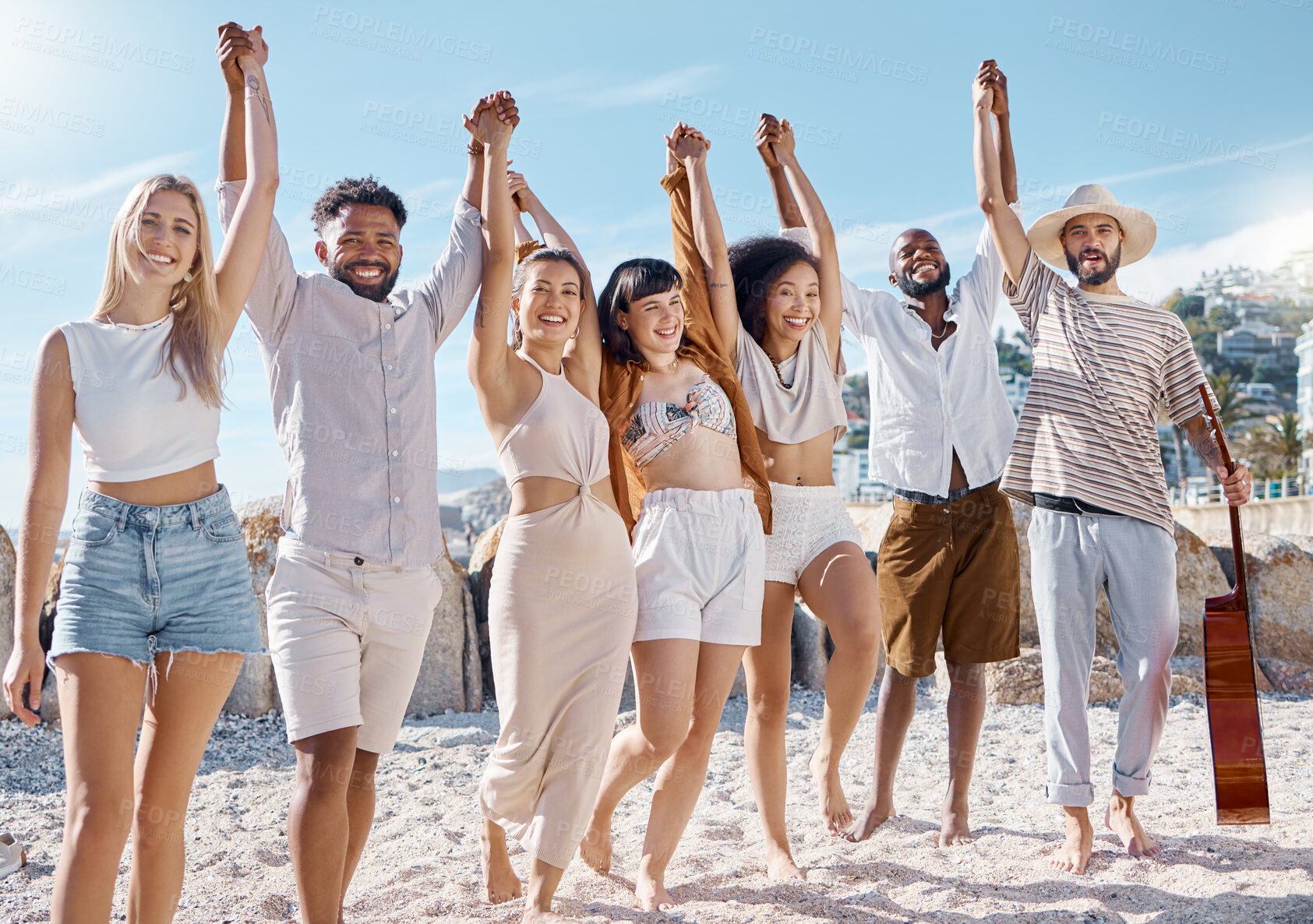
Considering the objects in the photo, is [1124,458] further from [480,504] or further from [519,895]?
[480,504]

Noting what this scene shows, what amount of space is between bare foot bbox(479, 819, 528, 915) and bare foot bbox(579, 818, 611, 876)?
0.31m

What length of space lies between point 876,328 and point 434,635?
4096 millimetres

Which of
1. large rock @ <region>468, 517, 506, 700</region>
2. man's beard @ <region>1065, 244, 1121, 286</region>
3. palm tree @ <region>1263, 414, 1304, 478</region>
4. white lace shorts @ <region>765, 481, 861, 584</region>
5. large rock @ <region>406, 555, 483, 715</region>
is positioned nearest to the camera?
white lace shorts @ <region>765, 481, 861, 584</region>

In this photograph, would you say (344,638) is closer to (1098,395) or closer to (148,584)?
(148,584)

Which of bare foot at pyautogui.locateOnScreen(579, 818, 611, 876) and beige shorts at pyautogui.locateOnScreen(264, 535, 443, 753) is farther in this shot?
bare foot at pyautogui.locateOnScreen(579, 818, 611, 876)

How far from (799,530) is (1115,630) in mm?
1258

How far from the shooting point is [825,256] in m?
4.15

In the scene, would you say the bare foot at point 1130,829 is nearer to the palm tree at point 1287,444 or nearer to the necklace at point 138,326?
the necklace at point 138,326

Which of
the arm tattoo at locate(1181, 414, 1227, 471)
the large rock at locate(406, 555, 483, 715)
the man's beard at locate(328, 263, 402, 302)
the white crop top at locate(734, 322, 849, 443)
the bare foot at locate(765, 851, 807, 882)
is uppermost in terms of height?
the man's beard at locate(328, 263, 402, 302)

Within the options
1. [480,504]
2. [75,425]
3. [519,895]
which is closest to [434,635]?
[519,895]

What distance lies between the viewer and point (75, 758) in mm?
2473

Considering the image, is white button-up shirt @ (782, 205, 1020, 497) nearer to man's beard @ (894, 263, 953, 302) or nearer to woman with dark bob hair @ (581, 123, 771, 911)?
man's beard @ (894, 263, 953, 302)

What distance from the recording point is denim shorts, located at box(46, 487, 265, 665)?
2.54 m

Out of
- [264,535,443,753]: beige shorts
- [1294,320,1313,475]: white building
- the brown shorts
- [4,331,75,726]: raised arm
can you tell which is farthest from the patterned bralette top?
[1294,320,1313,475]: white building
